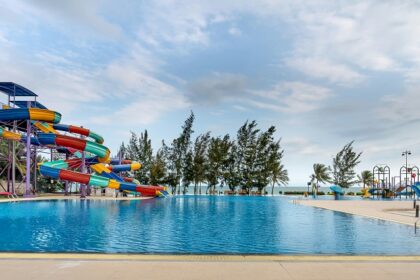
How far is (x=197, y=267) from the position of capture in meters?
6.58

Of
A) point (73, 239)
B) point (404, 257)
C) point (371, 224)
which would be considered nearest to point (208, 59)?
point (371, 224)

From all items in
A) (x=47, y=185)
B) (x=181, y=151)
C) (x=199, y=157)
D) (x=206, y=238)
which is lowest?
(x=47, y=185)

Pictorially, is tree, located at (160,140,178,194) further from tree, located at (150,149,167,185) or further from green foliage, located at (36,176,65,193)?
green foliage, located at (36,176,65,193)

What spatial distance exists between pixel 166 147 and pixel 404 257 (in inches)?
2236

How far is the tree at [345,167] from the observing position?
75.8 meters

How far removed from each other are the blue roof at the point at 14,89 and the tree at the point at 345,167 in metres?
62.4

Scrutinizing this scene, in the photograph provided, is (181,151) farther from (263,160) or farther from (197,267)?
(197,267)

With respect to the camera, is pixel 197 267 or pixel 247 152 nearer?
pixel 197 267

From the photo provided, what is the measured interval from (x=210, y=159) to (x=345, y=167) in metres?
32.7

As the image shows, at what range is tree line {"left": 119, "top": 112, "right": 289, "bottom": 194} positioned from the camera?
202 ft

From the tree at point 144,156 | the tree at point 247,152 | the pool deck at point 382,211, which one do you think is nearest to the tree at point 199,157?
the tree at point 247,152

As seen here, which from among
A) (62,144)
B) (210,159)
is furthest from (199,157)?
(62,144)

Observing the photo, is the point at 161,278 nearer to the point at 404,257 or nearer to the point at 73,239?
the point at 404,257

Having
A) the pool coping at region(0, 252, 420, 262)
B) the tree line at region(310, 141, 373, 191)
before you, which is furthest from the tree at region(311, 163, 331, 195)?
the pool coping at region(0, 252, 420, 262)
